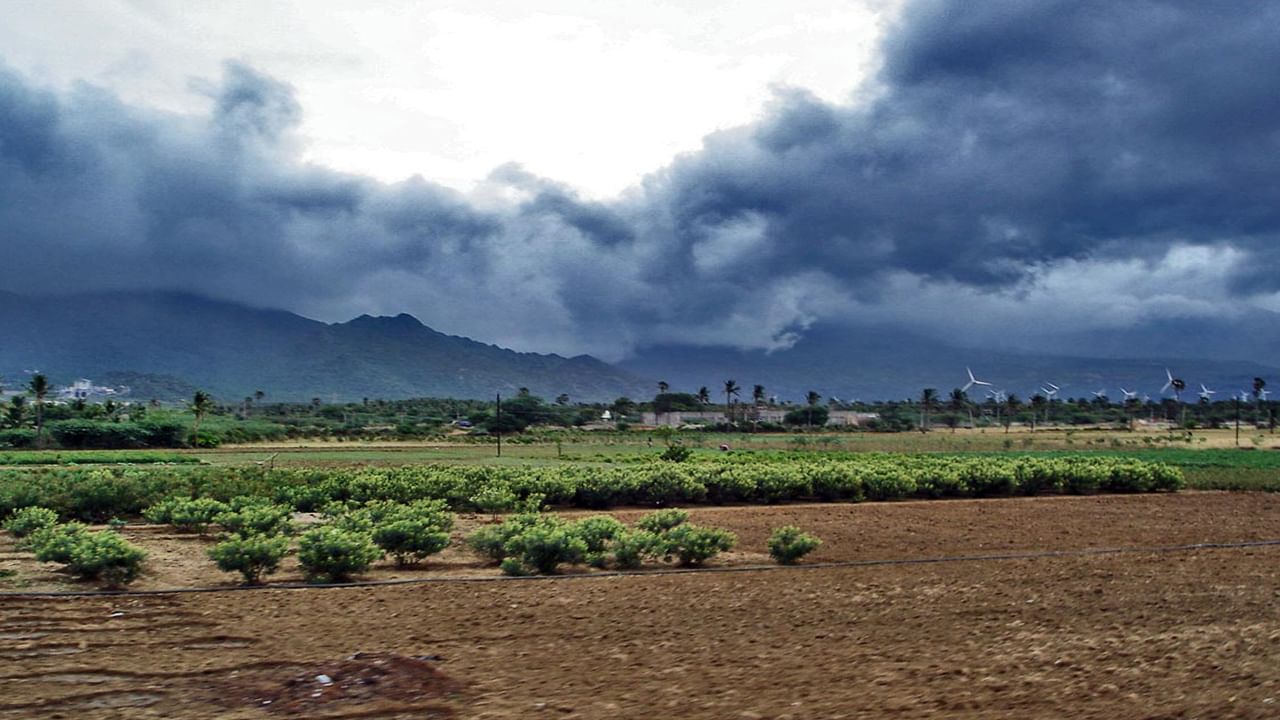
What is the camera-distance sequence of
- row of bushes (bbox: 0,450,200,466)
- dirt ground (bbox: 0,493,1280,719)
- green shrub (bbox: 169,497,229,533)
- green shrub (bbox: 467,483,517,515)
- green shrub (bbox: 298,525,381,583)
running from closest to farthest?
dirt ground (bbox: 0,493,1280,719) < green shrub (bbox: 298,525,381,583) < green shrub (bbox: 169,497,229,533) < green shrub (bbox: 467,483,517,515) < row of bushes (bbox: 0,450,200,466)

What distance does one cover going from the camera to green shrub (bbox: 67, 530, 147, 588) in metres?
12.8

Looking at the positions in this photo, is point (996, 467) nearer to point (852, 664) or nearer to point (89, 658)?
point (852, 664)

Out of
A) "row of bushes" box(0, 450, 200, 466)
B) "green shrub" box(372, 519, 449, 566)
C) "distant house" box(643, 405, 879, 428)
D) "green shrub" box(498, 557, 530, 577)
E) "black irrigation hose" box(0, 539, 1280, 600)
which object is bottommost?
"row of bushes" box(0, 450, 200, 466)

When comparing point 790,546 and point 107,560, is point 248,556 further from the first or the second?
point 790,546

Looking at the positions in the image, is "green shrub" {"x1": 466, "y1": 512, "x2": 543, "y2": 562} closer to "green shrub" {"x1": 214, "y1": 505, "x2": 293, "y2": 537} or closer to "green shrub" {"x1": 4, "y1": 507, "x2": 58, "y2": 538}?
"green shrub" {"x1": 214, "y1": 505, "x2": 293, "y2": 537}

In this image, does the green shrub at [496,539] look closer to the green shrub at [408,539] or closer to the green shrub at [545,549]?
the green shrub at [408,539]

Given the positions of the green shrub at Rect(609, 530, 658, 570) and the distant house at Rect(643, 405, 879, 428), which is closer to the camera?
the green shrub at Rect(609, 530, 658, 570)

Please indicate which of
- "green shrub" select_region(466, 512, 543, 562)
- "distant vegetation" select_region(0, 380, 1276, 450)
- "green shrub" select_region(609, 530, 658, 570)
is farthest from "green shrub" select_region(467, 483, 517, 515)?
"distant vegetation" select_region(0, 380, 1276, 450)

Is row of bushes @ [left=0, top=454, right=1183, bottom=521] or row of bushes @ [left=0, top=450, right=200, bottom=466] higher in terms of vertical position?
row of bushes @ [left=0, top=454, right=1183, bottom=521]

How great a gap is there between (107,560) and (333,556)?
9.48ft

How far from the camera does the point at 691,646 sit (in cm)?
964

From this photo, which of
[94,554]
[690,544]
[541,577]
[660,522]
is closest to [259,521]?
[94,554]

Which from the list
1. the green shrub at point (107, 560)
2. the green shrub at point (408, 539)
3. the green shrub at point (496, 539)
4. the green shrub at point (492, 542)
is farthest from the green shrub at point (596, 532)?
the green shrub at point (107, 560)

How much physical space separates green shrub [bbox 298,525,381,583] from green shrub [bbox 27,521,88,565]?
10.8 ft
